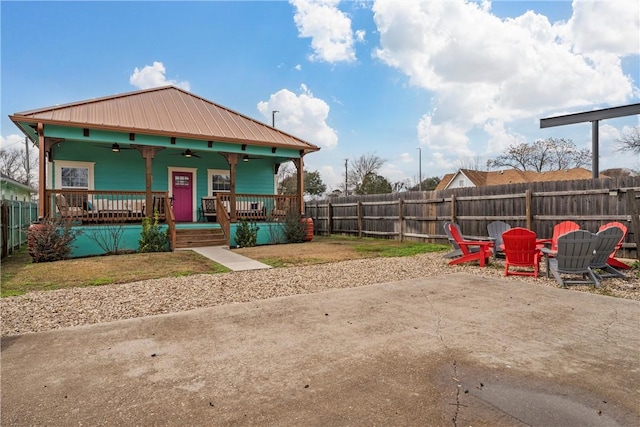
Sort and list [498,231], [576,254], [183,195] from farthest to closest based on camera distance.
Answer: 1. [183,195]
2. [498,231]
3. [576,254]

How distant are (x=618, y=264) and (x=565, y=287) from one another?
1.98 meters

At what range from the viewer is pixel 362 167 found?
4741cm

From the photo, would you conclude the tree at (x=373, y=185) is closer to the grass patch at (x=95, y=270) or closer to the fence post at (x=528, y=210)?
the fence post at (x=528, y=210)

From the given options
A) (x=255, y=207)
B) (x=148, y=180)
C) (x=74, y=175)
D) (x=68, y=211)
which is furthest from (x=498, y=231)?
(x=74, y=175)

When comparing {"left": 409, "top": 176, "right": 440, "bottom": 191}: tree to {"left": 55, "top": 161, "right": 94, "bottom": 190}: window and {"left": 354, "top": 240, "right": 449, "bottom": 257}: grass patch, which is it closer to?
{"left": 354, "top": 240, "right": 449, "bottom": 257}: grass patch

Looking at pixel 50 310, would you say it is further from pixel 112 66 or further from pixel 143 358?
pixel 112 66

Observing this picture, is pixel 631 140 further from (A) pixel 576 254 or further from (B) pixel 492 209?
(A) pixel 576 254

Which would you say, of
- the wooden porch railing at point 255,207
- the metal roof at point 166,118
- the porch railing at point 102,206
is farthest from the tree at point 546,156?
the porch railing at point 102,206

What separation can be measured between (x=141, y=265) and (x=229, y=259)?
6.59ft

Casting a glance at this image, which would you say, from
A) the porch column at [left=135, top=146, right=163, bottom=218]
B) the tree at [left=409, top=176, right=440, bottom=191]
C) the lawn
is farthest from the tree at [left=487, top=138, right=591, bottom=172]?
the porch column at [left=135, top=146, right=163, bottom=218]

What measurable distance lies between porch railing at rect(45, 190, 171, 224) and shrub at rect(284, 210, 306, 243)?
4.04 metres

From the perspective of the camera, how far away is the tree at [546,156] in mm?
41719

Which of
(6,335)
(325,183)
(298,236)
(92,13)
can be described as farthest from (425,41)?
(325,183)

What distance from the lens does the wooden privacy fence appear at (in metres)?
8.69
